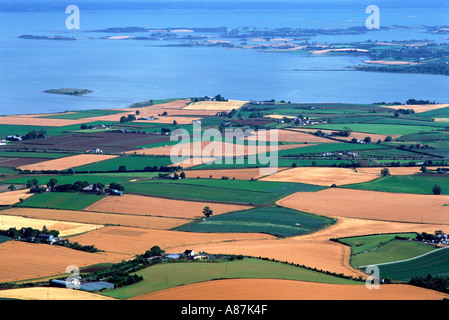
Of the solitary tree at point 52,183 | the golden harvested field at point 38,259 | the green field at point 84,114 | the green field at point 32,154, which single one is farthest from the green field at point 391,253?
the green field at point 84,114

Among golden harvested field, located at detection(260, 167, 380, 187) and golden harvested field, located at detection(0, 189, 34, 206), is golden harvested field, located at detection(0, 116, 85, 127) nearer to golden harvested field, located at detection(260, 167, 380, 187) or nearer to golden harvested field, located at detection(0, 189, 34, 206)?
golden harvested field, located at detection(0, 189, 34, 206)

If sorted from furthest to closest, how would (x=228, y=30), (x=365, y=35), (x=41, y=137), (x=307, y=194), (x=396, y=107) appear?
1. (x=228, y=30)
2. (x=365, y=35)
3. (x=396, y=107)
4. (x=41, y=137)
5. (x=307, y=194)

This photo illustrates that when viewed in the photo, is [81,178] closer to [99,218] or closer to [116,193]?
[116,193]

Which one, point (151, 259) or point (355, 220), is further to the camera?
point (355, 220)

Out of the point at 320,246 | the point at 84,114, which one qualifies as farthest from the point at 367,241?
the point at 84,114

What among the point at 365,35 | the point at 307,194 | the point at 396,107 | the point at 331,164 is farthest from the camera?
the point at 365,35

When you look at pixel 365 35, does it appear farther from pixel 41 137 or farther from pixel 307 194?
pixel 307 194
